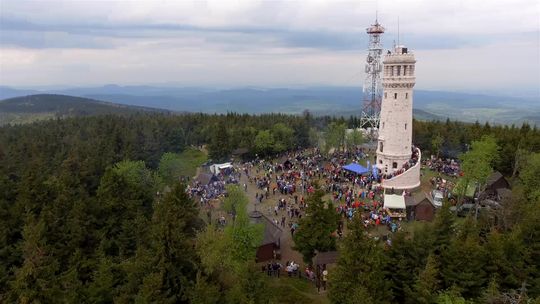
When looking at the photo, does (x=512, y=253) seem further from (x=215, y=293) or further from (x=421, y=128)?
(x=421, y=128)

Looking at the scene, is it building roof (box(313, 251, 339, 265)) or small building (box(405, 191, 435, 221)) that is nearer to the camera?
building roof (box(313, 251, 339, 265))

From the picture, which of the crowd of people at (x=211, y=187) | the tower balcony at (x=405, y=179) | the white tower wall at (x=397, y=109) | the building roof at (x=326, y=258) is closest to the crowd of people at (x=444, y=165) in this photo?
the white tower wall at (x=397, y=109)

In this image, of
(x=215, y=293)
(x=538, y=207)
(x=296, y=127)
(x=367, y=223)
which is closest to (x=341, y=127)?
(x=296, y=127)

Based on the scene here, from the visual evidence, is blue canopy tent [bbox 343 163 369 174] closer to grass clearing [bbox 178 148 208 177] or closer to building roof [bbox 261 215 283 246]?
building roof [bbox 261 215 283 246]

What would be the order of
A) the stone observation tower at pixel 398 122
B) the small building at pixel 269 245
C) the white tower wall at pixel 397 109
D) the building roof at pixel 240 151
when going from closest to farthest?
the small building at pixel 269 245 < the stone observation tower at pixel 398 122 < the white tower wall at pixel 397 109 < the building roof at pixel 240 151

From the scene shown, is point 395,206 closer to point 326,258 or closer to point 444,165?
point 326,258

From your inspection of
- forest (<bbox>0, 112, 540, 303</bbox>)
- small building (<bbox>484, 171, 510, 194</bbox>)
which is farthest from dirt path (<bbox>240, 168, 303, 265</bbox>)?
small building (<bbox>484, 171, 510, 194</bbox>)

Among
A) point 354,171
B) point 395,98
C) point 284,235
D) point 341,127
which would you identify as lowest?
point 284,235

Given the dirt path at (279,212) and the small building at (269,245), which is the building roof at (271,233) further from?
the dirt path at (279,212)
